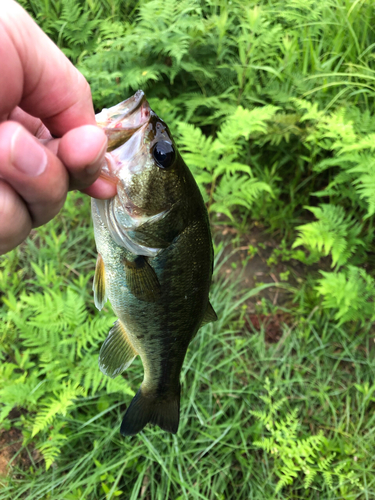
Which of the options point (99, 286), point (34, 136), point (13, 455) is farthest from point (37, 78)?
point (13, 455)

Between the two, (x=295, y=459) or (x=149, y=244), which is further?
(x=295, y=459)

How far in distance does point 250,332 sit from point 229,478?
105 cm

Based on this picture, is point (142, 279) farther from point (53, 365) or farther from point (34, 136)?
point (53, 365)

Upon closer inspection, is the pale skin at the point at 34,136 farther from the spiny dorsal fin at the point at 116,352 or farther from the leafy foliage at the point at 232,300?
the leafy foliage at the point at 232,300

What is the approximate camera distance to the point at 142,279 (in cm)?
115

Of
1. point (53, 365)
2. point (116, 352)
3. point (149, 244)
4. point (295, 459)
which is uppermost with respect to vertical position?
point (149, 244)

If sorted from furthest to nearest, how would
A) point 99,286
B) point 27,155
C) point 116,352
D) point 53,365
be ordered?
point 53,365 → point 116,352 → point 99,286 → point 27,155

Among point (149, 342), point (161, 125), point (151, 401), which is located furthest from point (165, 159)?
point (151, 401)

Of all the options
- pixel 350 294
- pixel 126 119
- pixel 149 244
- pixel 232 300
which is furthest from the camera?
pixel 232 300

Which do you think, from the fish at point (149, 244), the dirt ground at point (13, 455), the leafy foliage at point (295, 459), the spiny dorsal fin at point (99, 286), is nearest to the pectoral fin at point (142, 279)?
the fish at point (149, 244)

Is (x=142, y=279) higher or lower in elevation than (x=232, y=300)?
higher

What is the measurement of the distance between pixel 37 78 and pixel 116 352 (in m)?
1.11

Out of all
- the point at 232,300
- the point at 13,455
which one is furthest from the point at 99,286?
the point at 232,300

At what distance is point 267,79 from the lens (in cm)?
320
